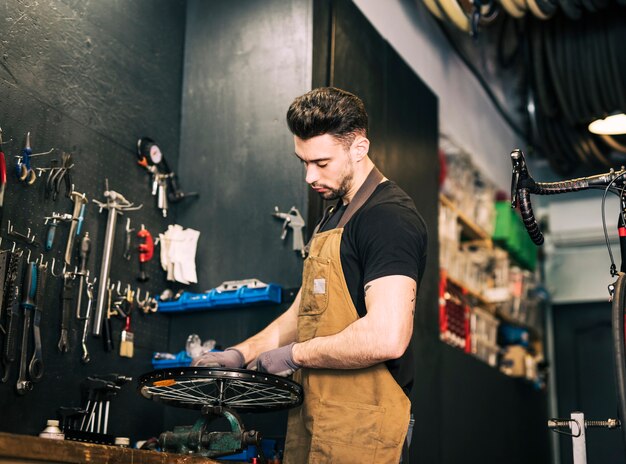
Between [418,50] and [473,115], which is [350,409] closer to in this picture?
[418,50]

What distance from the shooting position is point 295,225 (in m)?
3.58

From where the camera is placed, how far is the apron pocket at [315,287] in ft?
8.86

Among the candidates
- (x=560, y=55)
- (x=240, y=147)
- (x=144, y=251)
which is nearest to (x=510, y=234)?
(x=560, y=55)

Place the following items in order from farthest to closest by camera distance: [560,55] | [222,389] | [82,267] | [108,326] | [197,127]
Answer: [560,55], [197,127], [108,326], [82,267], [222,389]

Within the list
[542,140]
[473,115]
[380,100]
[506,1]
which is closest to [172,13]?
[380,100]

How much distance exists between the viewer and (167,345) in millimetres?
3752

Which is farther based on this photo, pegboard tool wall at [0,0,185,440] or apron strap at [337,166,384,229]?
pegboard tool wall at [0,0,185,440]

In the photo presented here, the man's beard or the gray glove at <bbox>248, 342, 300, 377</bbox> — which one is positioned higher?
the man's beard

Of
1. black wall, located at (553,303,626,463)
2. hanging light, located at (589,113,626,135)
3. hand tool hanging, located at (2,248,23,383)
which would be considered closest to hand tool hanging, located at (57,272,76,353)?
hand tool hanging, located at (2,248,23,383)

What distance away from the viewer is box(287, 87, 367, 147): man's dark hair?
2.80 metres

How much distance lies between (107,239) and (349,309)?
4.05 ft

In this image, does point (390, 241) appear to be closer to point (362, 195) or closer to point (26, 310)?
point (362, 195)

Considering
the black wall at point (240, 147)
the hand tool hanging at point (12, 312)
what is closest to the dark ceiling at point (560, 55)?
the black wall at point (240, 147)

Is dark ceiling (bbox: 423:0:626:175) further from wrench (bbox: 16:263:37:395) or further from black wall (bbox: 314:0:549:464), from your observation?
wrench (bbox: 16:263:37:395)
